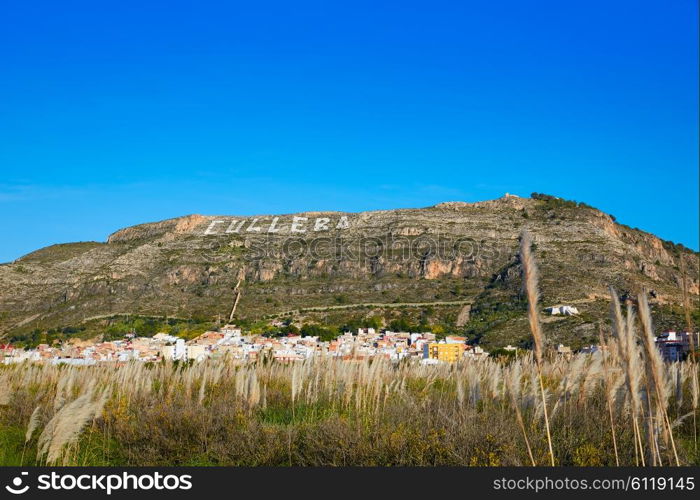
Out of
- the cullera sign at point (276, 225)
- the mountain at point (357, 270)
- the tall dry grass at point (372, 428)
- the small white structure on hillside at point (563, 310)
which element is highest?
the cullera sign at point (276, 225)

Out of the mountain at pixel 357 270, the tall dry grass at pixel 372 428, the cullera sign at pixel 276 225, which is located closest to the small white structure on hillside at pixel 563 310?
the mountain at pixel 357 270

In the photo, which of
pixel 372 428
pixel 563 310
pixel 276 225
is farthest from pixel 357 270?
pixel 372 428

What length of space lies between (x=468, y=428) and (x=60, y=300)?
71884 millimetres

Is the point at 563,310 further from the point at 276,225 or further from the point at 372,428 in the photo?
the point at 276,225

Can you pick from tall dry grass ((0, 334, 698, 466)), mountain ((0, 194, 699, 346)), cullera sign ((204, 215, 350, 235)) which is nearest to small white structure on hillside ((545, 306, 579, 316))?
mountain ((0, 194, 699, 346))

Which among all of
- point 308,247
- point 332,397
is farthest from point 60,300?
point 332,397

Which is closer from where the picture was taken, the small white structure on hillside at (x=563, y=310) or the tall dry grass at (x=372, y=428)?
the tall dry grass at (x=372, y=428)

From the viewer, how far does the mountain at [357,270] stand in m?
59.3

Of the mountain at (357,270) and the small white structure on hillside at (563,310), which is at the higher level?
the mountain at (357,270)

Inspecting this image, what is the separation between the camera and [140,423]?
6.86 meters

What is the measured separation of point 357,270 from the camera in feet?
243

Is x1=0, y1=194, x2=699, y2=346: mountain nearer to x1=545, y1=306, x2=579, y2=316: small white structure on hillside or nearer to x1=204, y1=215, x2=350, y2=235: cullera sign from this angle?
x1=204, y1=215, x2=350, y2=235: cullera sign

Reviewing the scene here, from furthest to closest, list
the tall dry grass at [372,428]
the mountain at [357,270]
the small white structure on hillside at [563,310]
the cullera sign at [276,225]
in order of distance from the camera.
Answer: the cullera sign at [276,225], the mountain at [357,270], the small white structure on hillside at [563,310], the tall dry grass at [372,428]

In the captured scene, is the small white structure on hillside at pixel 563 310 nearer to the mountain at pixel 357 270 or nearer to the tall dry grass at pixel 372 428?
the mountain at pixel 357 270
